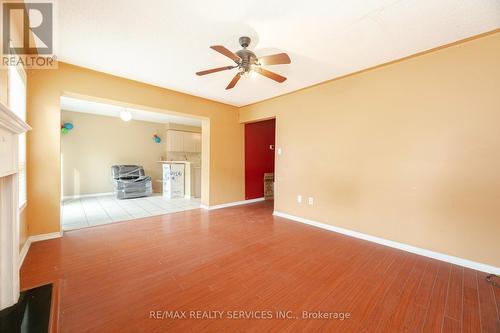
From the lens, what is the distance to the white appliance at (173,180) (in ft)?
18.6

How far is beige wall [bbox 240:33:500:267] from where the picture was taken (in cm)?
207

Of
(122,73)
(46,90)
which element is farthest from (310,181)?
(46,90)

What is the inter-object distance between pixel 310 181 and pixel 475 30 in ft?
8.52

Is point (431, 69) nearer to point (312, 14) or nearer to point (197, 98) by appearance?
point (312, 14)

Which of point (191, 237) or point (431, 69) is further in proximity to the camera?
point (191, 237)

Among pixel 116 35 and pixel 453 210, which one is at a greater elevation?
pixel 116 35

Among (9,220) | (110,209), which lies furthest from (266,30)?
(110,209)

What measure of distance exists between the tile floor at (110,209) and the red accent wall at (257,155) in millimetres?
1516

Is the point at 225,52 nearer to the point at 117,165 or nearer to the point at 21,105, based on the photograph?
the point at 21,105

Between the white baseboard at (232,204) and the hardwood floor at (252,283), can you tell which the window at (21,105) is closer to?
the hardwood floor at (252,283)

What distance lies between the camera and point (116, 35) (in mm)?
2129

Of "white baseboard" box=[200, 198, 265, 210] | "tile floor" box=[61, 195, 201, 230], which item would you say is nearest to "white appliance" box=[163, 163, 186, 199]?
"tile floor" box=[61, 195, 201, 230]

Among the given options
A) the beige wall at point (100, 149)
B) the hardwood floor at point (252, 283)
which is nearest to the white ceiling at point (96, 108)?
the beige wall at point (100, 149)

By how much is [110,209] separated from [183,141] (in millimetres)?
3675
